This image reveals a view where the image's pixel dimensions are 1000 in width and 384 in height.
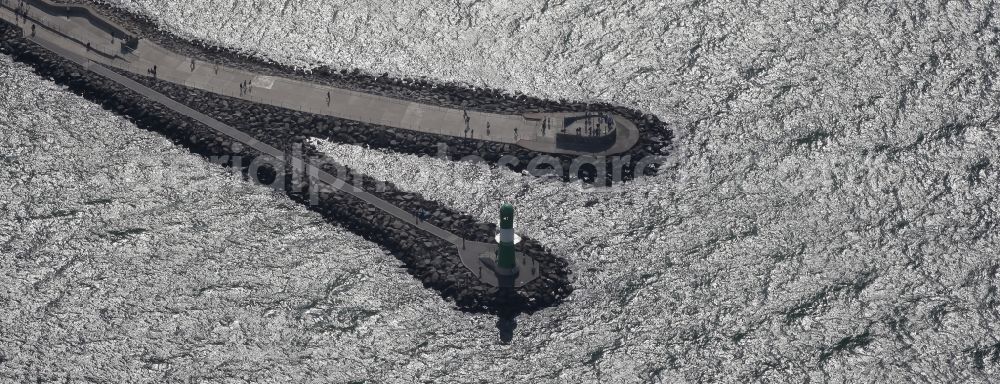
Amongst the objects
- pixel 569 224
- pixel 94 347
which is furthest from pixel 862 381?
pixel 94 347

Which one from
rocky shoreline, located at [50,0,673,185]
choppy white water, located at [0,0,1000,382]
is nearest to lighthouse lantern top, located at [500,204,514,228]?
choppy white water, located at [0,0,1000,382]

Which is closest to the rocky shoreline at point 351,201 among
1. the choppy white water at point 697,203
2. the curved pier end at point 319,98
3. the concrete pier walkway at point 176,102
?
the concrete pier walkway at point 176,102

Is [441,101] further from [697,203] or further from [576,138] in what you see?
[697,203]

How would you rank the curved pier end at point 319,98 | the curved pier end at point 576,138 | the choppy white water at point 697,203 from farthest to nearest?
the curved pier end at point 319,98 → the curved pier end at point 576,138 → the choppy white water at point 697,203

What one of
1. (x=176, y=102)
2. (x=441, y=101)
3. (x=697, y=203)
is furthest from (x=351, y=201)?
(x=697, y=203)

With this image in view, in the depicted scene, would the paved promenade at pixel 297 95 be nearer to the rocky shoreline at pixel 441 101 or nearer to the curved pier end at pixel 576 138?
the curved pier end at pixel 576 138

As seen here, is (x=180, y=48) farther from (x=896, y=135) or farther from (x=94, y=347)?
(x=896, y=135)

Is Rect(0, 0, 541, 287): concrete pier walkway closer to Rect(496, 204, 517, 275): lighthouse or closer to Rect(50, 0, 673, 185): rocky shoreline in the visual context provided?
Rect(496, 204, 517, 275): lighthouse

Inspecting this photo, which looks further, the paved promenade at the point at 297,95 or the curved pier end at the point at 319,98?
the paved promenade at the point at 297,95
